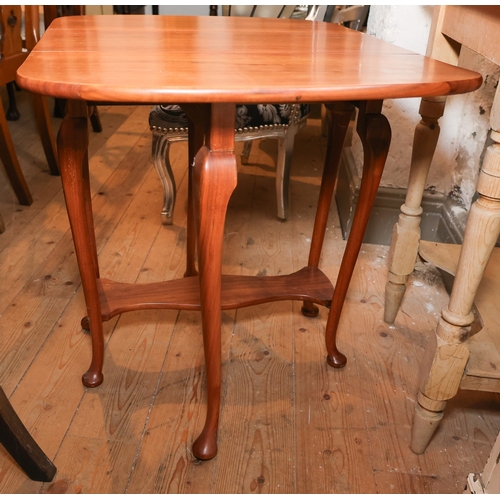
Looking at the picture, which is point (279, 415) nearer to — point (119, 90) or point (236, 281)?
point (236, 281)

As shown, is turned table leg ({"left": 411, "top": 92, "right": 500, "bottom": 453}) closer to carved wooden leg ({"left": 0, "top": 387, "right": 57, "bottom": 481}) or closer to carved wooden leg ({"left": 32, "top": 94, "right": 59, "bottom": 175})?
carved wooden leg ({"left": 0, "top": 387, "right": 57, "bottom": 481})

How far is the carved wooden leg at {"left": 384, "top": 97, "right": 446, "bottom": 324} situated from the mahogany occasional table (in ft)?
0.62

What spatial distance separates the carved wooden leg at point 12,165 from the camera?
1813 mm

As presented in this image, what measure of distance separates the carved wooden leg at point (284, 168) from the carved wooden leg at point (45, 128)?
908mm

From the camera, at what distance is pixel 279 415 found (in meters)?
1.14

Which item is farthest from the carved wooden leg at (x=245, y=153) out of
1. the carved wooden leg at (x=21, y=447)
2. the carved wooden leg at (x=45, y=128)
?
the carved wooden leg at (x=21, y=447)

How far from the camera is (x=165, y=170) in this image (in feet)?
6.01

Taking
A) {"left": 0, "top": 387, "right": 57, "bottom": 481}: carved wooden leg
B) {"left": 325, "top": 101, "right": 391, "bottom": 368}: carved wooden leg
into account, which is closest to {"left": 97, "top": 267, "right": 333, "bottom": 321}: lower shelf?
{"left": 325, "top": 101, "right": 391, "bottom": 368}: carved wooden leg

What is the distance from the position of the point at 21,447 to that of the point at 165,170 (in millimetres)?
1101

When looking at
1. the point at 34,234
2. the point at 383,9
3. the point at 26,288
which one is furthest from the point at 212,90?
the point at 34,234

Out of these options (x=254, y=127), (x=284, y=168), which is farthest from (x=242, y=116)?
(x=284, y=168)

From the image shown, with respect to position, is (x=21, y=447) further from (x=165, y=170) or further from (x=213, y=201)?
(x=165, y=170)

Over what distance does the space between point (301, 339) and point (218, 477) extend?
0.47 metres

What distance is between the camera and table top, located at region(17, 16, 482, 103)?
2.20ft
